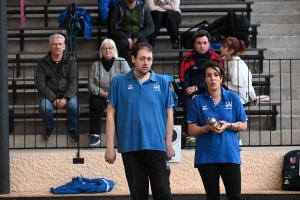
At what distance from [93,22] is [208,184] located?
7158mm

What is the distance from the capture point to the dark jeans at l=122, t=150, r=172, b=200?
8125 mm

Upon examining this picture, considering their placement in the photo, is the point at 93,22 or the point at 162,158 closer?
the point at 162,158

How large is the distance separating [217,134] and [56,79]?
462cm

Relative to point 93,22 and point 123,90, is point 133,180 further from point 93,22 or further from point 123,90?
point 93,22


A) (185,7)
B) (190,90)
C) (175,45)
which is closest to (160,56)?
(175,45)

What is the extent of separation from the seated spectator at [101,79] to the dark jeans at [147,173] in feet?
13.0

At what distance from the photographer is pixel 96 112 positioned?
39.9 ft

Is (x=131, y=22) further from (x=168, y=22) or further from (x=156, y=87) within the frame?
(x=156, y=87)

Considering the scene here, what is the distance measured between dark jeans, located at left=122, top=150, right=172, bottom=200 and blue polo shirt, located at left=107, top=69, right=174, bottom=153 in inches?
3.4

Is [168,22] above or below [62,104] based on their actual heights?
above

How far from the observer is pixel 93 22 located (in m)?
14.9

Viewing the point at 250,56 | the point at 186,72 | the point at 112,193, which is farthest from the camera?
the point at 250,56

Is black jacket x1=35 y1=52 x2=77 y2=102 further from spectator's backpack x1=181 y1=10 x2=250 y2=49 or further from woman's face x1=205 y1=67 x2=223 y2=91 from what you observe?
woman's face x1=205 y1=67 x2=223 y2=91

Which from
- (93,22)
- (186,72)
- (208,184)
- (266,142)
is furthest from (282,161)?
(93,22)
